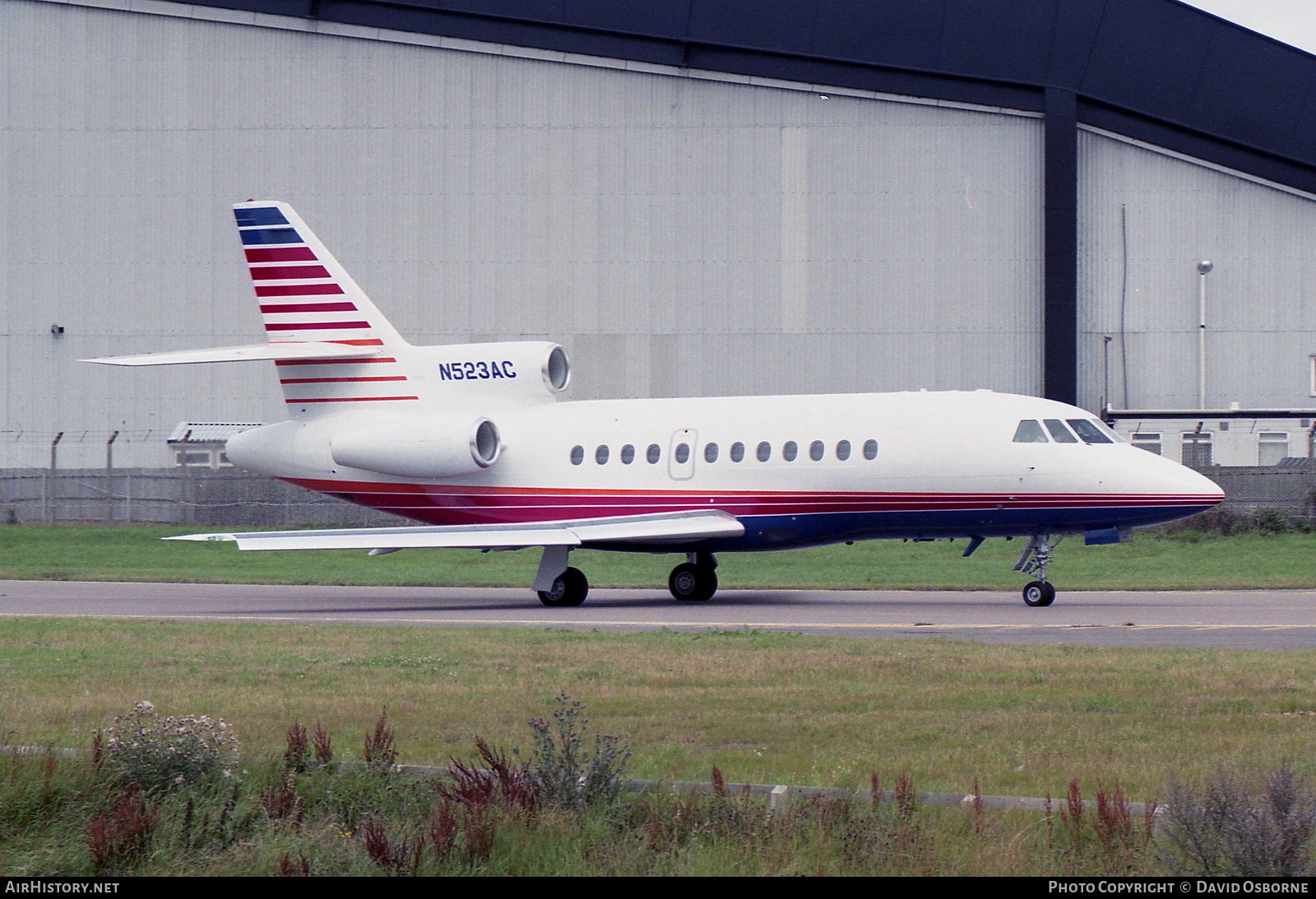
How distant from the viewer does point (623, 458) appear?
25922mm

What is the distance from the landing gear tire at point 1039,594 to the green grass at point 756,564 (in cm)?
422

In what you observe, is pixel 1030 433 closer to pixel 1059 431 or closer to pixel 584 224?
pixel 1059 431

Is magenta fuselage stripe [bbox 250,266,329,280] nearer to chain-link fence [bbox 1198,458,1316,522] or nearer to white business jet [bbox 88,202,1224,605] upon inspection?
white business jet [bbox 88,202,1224,605]

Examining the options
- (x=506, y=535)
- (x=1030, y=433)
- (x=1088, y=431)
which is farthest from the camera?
(x=506, y=535)

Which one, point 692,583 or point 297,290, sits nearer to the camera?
point 692,583

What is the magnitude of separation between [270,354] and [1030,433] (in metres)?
13.3

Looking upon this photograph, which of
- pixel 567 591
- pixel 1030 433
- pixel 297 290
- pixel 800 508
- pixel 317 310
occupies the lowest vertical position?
pixel 567 591

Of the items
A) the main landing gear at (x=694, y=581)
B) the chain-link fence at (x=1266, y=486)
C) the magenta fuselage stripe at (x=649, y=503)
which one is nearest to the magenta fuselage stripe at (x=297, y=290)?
the magenta fuselage stripe at (x=649, y=503)

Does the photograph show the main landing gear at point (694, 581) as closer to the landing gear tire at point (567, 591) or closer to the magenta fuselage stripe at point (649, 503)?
the magenta fuselage stripe at point (649, 503)

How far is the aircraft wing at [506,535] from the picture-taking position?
23.6 m

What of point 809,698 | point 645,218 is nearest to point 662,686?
point 809,698

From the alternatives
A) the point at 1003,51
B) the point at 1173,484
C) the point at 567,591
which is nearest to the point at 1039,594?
the point at 1173,484

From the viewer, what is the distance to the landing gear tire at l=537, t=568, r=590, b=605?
24.3 metres

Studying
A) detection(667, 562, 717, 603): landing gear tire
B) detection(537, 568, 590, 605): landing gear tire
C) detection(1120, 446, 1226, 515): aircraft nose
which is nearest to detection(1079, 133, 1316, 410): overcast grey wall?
detection(667, 562, 717, 603): landing gear tire
